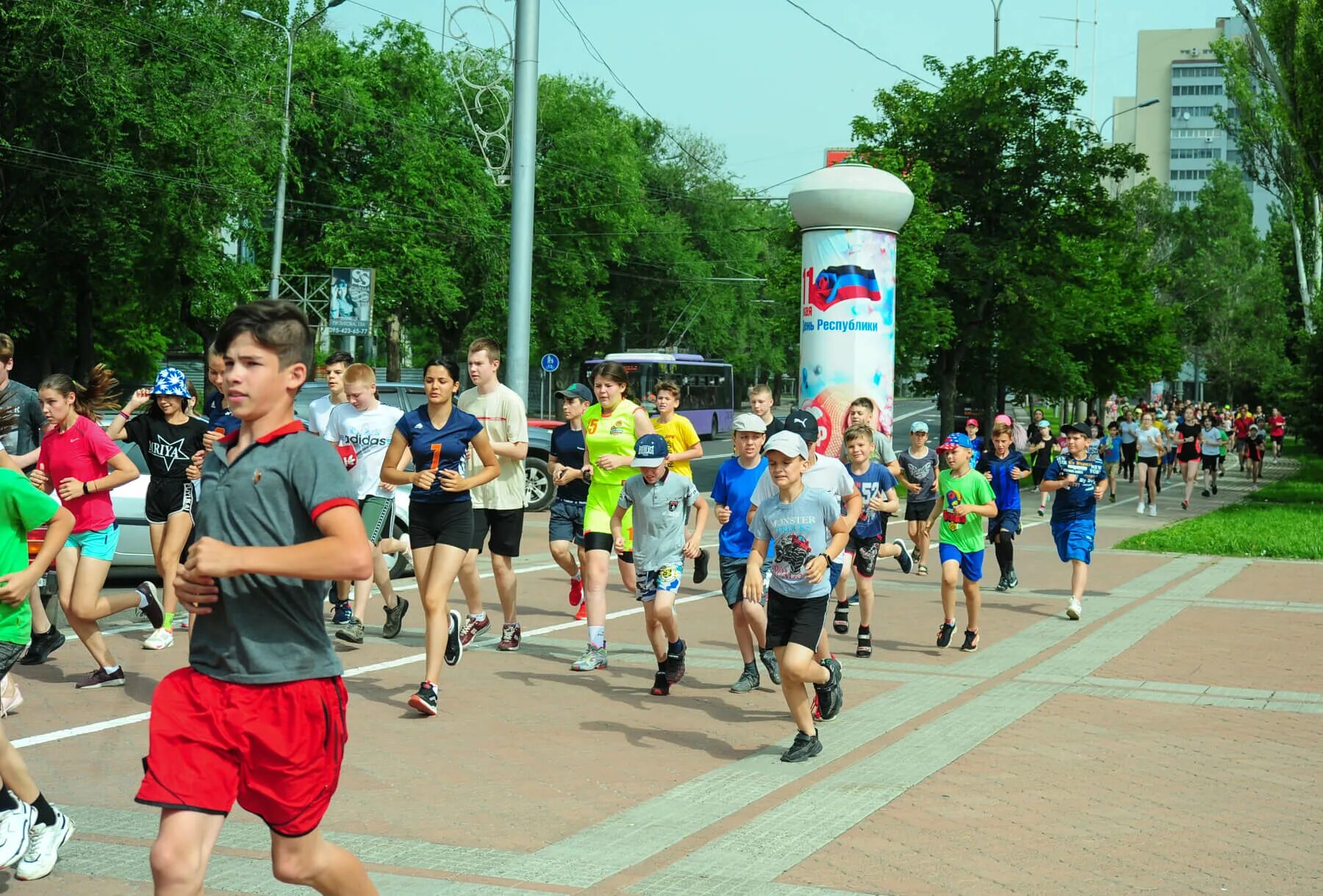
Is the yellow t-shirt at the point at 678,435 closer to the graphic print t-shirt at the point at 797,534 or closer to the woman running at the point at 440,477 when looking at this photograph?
the woman running at the point at 440,477

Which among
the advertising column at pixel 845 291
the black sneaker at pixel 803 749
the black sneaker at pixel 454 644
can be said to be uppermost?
the advertising column at pixel 845 291

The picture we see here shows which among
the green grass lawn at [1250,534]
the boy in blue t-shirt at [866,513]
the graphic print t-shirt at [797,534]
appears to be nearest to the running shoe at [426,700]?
the graphic print t-shirt at [797,534]

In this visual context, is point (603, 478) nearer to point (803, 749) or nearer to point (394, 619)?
point (394, 619)

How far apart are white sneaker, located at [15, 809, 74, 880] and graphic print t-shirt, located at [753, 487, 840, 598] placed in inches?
133

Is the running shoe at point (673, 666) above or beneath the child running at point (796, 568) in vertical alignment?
beneath

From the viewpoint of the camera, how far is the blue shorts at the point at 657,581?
27.9ft

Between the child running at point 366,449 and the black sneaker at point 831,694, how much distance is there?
348cm

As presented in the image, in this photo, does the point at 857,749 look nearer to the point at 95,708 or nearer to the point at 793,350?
the point at 95,708

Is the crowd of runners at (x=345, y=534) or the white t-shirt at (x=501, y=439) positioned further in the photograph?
the white t-shirt at (x=501, y=439)

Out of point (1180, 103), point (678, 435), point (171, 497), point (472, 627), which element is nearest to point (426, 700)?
point (472, 627)

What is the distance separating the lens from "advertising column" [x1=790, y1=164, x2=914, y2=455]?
1820cm

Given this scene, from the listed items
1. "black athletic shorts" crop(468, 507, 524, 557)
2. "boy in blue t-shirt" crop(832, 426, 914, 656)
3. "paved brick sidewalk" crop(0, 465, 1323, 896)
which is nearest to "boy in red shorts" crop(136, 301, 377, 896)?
"paved brick sidewalk" crop(0, 465, 1323, 896)

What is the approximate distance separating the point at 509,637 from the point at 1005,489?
584cm

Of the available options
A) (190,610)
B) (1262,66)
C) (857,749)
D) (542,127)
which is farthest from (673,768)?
(542,127)
